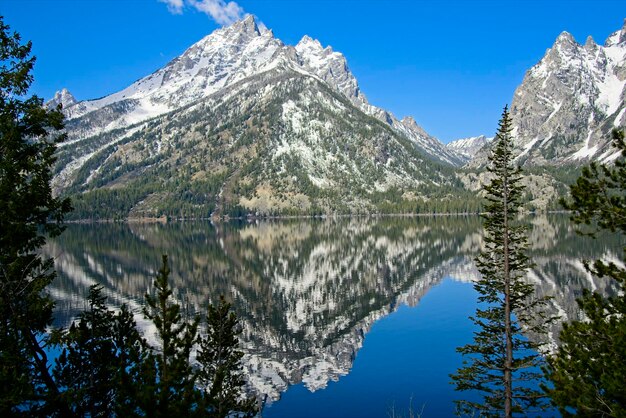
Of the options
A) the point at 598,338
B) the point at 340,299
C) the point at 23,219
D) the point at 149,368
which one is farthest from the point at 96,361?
the point at 340,299

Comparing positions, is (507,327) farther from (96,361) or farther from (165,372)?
(96,361)

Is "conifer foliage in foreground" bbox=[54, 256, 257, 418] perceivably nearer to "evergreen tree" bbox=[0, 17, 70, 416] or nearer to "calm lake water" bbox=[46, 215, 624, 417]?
"evergreen tree" bbox=[0, 17, 70, 416]

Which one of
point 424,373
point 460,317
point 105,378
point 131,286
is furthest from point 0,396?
point 131,286

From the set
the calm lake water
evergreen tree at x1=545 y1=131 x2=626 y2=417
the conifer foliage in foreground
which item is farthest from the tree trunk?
the conifer foliage in foreground

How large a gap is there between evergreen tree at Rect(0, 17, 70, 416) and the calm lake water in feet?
8.87

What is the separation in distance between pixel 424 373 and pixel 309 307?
1380 inches

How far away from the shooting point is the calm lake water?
4978 cm

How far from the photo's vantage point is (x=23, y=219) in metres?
21.1

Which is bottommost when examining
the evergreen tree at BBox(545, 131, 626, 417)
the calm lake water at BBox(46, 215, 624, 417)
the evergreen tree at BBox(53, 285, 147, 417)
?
the calm lake water at BBox(46, 215, 624, 417)

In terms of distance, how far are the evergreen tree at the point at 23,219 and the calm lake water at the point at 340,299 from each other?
2.70m

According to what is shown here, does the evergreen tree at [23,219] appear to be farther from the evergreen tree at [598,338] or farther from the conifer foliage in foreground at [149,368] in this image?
the evergreen tree at [598,338]

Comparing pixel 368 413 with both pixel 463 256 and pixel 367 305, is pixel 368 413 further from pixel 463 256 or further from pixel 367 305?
pixel 463 256

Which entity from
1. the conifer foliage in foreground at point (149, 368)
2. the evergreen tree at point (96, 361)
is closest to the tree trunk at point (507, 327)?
the conifer foliage in foreground at point (149, 368)

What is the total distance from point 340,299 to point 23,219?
2903 inches
